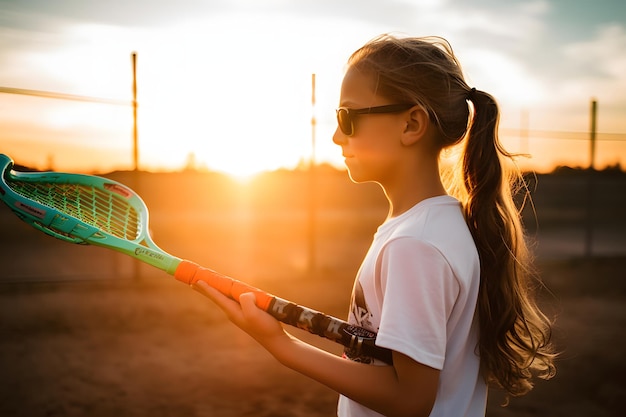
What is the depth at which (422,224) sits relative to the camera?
52.3 inches

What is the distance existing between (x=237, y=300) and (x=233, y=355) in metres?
3.06

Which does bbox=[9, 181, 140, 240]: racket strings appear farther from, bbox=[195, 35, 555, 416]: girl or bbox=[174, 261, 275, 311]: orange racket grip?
bbox=[195, 35, 555, 416]: girl

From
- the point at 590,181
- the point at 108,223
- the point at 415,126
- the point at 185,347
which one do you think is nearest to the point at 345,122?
the point at 415,126

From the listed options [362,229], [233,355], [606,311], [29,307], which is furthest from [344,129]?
[362,229]

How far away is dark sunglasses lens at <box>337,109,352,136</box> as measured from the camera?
160cm

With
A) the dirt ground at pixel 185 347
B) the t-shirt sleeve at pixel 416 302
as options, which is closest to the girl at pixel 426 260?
the t-shirt sleeve at pixel 416 302

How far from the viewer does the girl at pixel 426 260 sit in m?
1.28

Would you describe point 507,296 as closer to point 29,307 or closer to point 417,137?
point 417,137

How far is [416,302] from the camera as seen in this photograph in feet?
4.12

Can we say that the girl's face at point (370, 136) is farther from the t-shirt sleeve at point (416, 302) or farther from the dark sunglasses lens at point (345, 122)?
the t-shirt sleeve at point (416, 302)

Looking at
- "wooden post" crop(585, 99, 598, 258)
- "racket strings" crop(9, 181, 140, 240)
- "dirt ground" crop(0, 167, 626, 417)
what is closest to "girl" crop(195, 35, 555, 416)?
"racket strings" crop(9, 181, 140, 240)

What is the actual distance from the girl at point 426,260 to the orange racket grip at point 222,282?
57mm

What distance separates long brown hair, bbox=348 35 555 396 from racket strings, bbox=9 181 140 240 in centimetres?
145

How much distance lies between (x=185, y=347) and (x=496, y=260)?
390 cm
